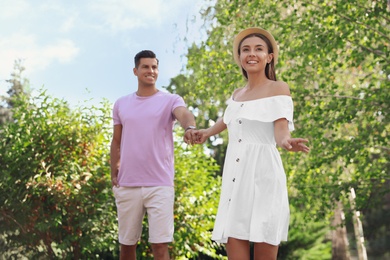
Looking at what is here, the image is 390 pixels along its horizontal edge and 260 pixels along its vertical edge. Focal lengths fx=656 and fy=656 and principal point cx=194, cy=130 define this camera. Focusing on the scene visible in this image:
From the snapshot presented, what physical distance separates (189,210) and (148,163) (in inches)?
179

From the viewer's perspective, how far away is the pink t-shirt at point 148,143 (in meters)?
4.91

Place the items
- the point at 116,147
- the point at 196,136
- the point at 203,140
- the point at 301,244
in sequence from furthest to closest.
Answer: the point at 301,244 → the point at 116,147 → the point at 196,136 → the point at 203,140

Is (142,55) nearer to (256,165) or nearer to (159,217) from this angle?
(159,217)

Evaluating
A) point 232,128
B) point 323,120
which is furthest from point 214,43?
point 232,128

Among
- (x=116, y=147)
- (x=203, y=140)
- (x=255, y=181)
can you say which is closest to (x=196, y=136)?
(x=203, y=140)

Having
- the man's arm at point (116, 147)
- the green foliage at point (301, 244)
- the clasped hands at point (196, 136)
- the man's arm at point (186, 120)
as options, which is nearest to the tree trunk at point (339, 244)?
the green foliage at point (301, 244)

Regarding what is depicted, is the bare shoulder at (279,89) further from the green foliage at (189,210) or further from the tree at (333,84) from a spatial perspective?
the tree at (333,84)

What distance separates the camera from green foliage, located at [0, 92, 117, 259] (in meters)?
8.83

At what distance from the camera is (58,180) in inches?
344

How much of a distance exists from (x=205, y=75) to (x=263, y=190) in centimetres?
906

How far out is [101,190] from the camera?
9.09m

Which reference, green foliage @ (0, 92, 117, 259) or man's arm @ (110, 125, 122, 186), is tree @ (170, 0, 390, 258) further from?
man's arm @ (110, 125, 122, 186)

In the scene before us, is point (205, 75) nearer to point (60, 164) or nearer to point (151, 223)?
point (60, 164)

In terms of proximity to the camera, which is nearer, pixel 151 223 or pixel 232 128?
pixel 232 128
